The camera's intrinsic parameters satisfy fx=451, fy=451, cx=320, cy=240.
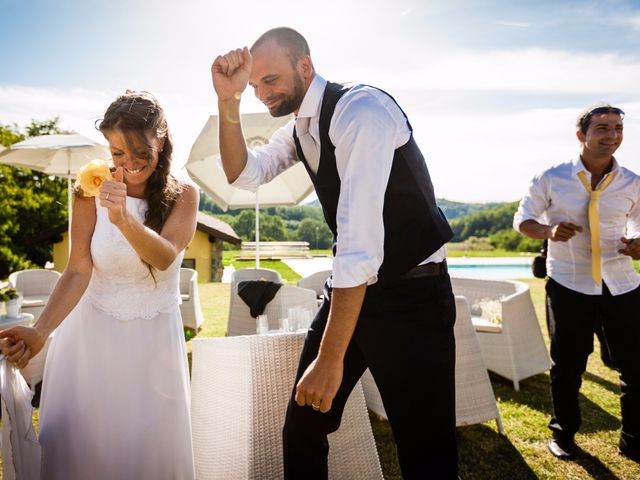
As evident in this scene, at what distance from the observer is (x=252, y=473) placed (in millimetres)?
2324

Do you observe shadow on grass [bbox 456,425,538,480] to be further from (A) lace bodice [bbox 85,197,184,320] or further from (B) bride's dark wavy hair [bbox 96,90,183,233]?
(B) bride's dark wavy hair [bbox 96,90,183,233]

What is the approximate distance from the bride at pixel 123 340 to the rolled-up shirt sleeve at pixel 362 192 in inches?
34.9

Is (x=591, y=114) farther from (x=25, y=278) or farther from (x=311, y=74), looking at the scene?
(x=25, y=278)

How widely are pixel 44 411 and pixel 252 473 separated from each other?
1031mm

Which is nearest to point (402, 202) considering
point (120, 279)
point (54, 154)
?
point (120, 279)

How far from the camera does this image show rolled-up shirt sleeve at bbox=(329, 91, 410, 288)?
132 centimetres

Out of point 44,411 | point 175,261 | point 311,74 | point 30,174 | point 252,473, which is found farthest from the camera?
point 30,174

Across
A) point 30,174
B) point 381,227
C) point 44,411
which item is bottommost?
point 44,411

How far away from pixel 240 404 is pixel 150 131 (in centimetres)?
142

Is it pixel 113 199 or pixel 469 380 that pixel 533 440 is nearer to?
pixel 469 380

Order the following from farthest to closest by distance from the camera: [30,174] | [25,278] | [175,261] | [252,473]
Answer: [30,174], [25,278], [252,473], [175,261]

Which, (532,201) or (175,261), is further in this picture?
(532,201)

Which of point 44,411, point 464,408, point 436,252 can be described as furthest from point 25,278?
point 436,252

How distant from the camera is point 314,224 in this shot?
1516 inches
